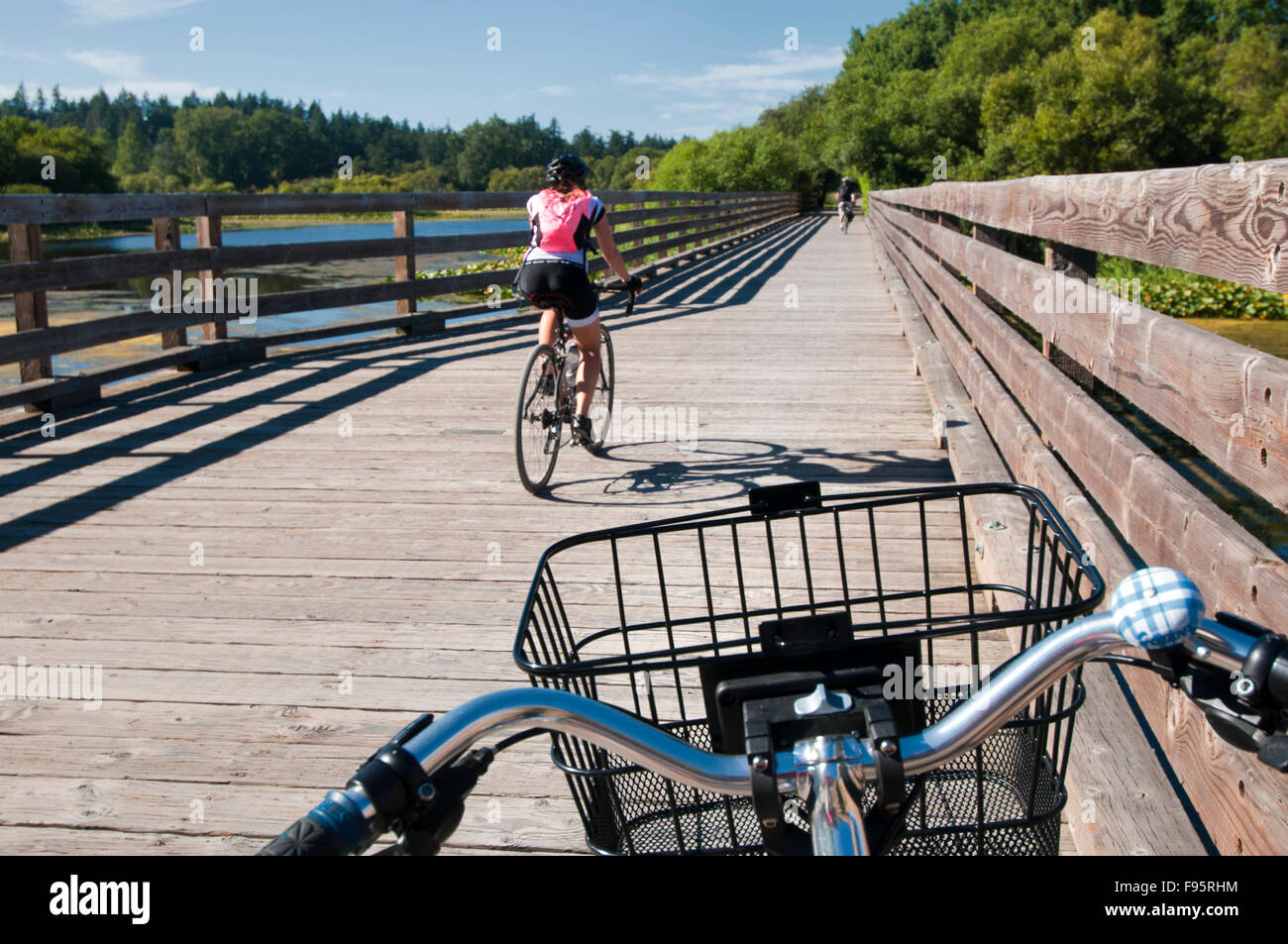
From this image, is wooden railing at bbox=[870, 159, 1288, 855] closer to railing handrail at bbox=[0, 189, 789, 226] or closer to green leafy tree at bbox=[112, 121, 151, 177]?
railing handrail at bbox=[0, 189, 789, 226]

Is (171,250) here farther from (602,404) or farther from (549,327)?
(549,327)

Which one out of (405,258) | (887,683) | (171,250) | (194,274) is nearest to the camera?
(887,683)

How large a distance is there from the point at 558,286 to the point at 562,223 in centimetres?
30

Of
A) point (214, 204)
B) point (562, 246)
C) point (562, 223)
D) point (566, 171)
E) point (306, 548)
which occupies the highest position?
point (214, 204)

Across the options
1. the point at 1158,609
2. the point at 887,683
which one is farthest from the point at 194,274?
the point at 1158,609

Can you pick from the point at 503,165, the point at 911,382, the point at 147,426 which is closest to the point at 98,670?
the point at 147,426

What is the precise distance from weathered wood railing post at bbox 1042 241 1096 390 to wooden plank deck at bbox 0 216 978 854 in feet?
4.23

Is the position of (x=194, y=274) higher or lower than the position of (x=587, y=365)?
higher

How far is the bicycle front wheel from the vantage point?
5906mm

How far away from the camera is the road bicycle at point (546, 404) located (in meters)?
5.06

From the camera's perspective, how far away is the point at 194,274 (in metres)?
9.37

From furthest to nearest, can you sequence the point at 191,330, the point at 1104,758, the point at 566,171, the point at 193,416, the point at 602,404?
the point at 191,330
the point at 193,416
the point at 602,404
the point at 566,171
the point at 1104,758

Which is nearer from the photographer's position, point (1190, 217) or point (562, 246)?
point (1190, 217)

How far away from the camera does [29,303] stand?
662 centimetres
